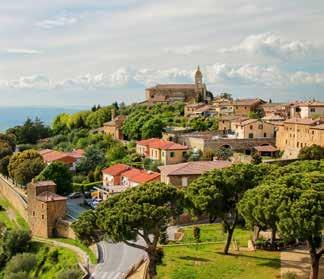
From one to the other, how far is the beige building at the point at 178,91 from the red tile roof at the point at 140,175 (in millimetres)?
52472

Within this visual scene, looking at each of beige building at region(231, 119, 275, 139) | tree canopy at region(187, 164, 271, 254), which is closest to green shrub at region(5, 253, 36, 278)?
tree canopy at region(187, 164, 271, 254)

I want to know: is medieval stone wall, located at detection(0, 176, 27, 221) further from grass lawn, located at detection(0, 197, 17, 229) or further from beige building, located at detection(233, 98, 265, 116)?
beige building, located at detection(233, 98, 265, 116)

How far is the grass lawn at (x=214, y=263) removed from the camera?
84.1 feet

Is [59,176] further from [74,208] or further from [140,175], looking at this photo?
[140,175]

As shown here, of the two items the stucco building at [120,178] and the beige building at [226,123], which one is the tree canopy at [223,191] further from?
the beige building at [226,123]

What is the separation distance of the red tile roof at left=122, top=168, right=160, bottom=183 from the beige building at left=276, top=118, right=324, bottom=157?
605 inches

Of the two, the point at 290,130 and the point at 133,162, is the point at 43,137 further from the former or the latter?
the point at 290,130

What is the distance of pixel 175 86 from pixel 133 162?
173ft

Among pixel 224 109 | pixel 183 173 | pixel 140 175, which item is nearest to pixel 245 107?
pixel 224 109

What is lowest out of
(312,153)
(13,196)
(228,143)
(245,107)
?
(13,196)

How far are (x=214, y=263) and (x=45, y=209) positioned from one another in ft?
72.1

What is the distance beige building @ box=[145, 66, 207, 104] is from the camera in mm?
106869

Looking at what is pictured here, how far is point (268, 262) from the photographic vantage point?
→ 2714cm

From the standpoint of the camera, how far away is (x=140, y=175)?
5156cm
